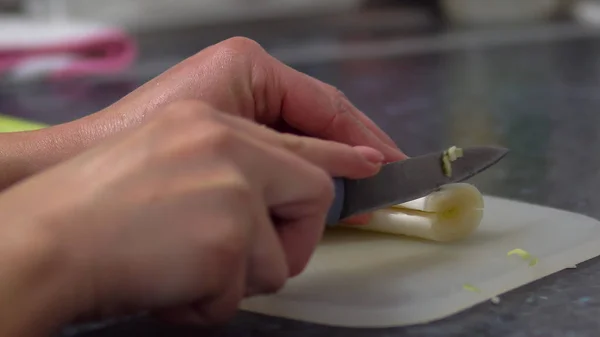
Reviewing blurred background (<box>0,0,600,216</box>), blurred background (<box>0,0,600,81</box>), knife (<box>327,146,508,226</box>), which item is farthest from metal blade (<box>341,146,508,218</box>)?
blurred background (<box>0,0,600,81</box>)

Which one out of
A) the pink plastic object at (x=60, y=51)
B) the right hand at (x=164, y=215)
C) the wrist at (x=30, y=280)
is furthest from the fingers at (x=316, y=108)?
the pink plastic object at (x=60, y=51)

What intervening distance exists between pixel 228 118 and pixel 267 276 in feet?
0.34

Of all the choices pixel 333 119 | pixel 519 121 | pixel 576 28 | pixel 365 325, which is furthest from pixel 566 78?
pixel 365 325

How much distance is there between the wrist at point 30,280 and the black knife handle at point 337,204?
8.0 inches

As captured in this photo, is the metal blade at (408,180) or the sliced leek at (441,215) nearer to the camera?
the metal blade at (408,180)

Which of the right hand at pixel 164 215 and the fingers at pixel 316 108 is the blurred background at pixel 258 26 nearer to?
the fingers at pixel 316 108

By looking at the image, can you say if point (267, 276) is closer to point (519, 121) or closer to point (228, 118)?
point (228, 118)

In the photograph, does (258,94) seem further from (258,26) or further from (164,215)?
(258,26)

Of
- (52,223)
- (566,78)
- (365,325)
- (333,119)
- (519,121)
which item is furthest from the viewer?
(566,78)

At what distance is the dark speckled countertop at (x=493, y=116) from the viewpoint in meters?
0.64

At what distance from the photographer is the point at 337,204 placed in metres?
0.64

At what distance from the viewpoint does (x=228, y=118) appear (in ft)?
1.84

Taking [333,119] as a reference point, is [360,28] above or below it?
above

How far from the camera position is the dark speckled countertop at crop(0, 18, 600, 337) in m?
0.64
